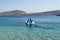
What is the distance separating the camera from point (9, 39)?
17.0 meters

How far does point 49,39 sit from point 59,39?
1071mm

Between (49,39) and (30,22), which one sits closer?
(49,39)

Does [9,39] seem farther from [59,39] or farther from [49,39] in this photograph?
[59,39]

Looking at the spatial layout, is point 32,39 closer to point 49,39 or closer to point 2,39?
point 49,39

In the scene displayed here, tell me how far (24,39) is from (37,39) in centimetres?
141

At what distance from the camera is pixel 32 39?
664 inches

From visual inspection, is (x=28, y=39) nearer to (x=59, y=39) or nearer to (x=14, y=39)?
(x=14, y=39)

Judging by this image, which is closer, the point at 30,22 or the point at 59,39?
the point at 59,39

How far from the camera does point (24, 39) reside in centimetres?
1684

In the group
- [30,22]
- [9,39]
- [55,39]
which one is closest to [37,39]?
[55,39]

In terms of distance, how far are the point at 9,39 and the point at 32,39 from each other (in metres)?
2.51

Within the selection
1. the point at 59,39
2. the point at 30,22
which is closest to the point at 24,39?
the point at 59,39

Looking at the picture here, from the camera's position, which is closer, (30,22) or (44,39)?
(44,39)

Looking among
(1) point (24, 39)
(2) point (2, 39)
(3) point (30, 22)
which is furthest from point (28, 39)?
(3) point (30, 22)
